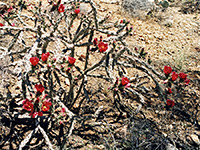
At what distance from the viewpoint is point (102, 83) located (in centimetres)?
346

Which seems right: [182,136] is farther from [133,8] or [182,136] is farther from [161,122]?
[133,8]

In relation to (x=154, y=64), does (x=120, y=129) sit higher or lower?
lower

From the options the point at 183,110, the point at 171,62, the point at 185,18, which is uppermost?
the point at 185,18

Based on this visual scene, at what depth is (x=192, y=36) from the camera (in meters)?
→ 5.21

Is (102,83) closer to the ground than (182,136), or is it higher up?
higher up

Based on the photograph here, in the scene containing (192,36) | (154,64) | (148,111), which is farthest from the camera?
(192,36)

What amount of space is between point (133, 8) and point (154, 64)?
2.27 metres

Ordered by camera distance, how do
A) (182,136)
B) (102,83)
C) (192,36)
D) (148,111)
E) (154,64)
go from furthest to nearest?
(192,36) < (154,64) < (102,83) < (148,111) < (182,136)

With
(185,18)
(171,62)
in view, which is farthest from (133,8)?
(171,62)

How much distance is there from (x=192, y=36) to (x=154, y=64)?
196 centimetres

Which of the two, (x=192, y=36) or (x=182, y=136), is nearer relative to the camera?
(x=182, y=136)

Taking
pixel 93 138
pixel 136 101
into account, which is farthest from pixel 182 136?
pixel 93 138

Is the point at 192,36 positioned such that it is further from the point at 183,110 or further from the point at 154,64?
the point at 183,110

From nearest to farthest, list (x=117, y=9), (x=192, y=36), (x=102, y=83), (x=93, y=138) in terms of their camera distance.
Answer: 1. (x=93, y=138)
2. (x=102, y=83)
3. (x=192, y=36)
4. (x=117, y=9)
